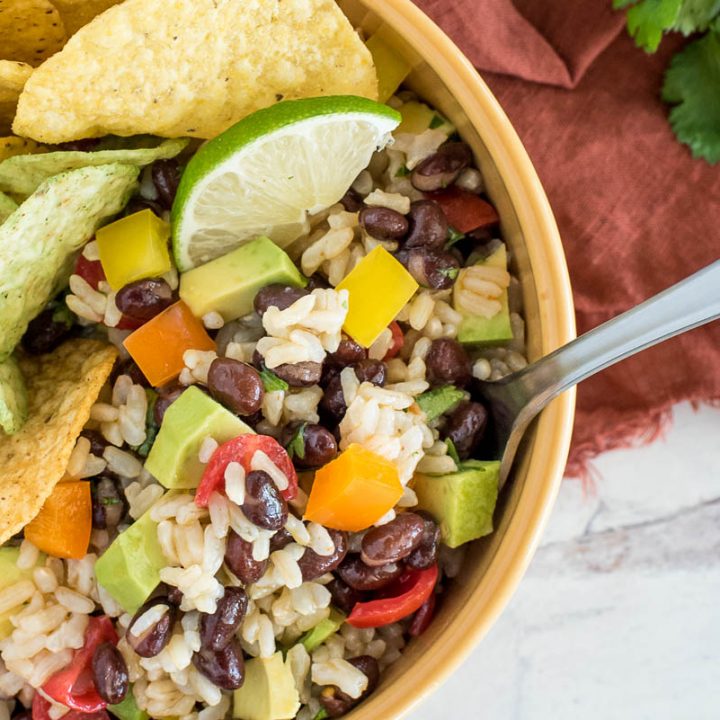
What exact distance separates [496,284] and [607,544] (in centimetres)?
84

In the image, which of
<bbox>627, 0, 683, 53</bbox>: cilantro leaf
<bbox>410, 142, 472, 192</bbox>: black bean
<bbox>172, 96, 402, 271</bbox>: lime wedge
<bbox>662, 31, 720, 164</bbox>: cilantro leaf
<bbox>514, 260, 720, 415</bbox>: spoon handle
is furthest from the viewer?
<bbox>662, 31, 720, 164</bbox>: cilantro leaf

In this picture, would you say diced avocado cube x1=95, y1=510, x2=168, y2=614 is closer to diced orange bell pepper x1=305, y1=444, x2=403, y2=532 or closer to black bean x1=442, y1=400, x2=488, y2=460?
diced orange bell pepper x1=305, y1=444, x2=403, y2=532

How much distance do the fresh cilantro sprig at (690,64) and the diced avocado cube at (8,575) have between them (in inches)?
68.1

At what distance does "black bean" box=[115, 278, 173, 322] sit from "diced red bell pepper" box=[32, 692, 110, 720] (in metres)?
0.76

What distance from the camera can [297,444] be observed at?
1.80 meters

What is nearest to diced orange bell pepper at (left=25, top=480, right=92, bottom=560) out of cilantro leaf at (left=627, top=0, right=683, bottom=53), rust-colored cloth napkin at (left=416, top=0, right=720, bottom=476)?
rust-colored cloth napkin at (left=416, top=0, right=720, bottom=476)

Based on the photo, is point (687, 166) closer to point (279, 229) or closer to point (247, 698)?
point (279, 229)

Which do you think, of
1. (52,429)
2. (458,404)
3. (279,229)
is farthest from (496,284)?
(52,429)

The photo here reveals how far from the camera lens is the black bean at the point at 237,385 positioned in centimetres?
175

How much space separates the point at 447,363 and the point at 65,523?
0.80 m

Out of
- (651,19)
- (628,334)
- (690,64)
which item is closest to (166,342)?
(628,334)

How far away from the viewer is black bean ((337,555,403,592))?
183cm

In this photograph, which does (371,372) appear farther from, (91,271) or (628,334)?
(91,271)

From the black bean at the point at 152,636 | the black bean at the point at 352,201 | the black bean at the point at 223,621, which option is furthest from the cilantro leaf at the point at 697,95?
the black bean at the point at 152,636
